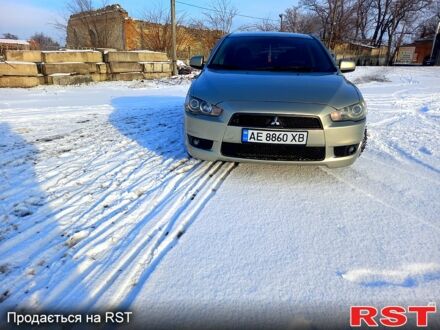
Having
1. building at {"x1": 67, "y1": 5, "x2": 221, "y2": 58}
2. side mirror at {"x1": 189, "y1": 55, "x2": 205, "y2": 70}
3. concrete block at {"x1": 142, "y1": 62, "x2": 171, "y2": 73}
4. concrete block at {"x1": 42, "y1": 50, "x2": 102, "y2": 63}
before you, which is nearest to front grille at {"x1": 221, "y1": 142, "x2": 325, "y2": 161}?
side mirror at {"x1": 189, "y1": 55, "x2": 205, "y2": 70}

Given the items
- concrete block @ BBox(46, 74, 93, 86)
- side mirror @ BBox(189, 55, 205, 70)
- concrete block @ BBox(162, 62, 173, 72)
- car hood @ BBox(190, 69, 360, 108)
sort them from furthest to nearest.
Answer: concrete block @ BBox(162, 62, 173, 72)
concrete block @ BBox(46, 74, 93, 86)
side mirror @ BBox(189, 55, 205, 70)
car hood @ BBox(190, 69, 360, 108)

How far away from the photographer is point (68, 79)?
A: 9930 mm

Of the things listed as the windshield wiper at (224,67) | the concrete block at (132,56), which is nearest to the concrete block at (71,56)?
the concrete block at (132,56)

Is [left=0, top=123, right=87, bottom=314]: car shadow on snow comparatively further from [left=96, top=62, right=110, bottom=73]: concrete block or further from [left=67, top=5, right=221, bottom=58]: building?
[left=67, top=5, right=221, bottom=58]: building

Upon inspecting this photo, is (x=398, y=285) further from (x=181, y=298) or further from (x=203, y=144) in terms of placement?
(x=203, y=144)

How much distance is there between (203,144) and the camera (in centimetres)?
284

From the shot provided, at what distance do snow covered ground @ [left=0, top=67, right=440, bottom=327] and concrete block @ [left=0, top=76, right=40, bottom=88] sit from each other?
6447mm

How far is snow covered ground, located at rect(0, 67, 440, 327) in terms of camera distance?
5.16ft

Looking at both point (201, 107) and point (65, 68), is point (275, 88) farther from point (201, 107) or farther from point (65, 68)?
point (65, 68)

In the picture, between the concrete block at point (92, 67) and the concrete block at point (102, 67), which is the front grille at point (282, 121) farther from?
the concrete block at point (102, 67)

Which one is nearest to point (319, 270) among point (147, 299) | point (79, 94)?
point (147, 299)

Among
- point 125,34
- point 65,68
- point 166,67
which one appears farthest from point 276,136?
point 125,34

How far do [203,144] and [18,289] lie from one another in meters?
1.76

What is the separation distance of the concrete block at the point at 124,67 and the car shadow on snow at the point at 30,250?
30.2 ft
